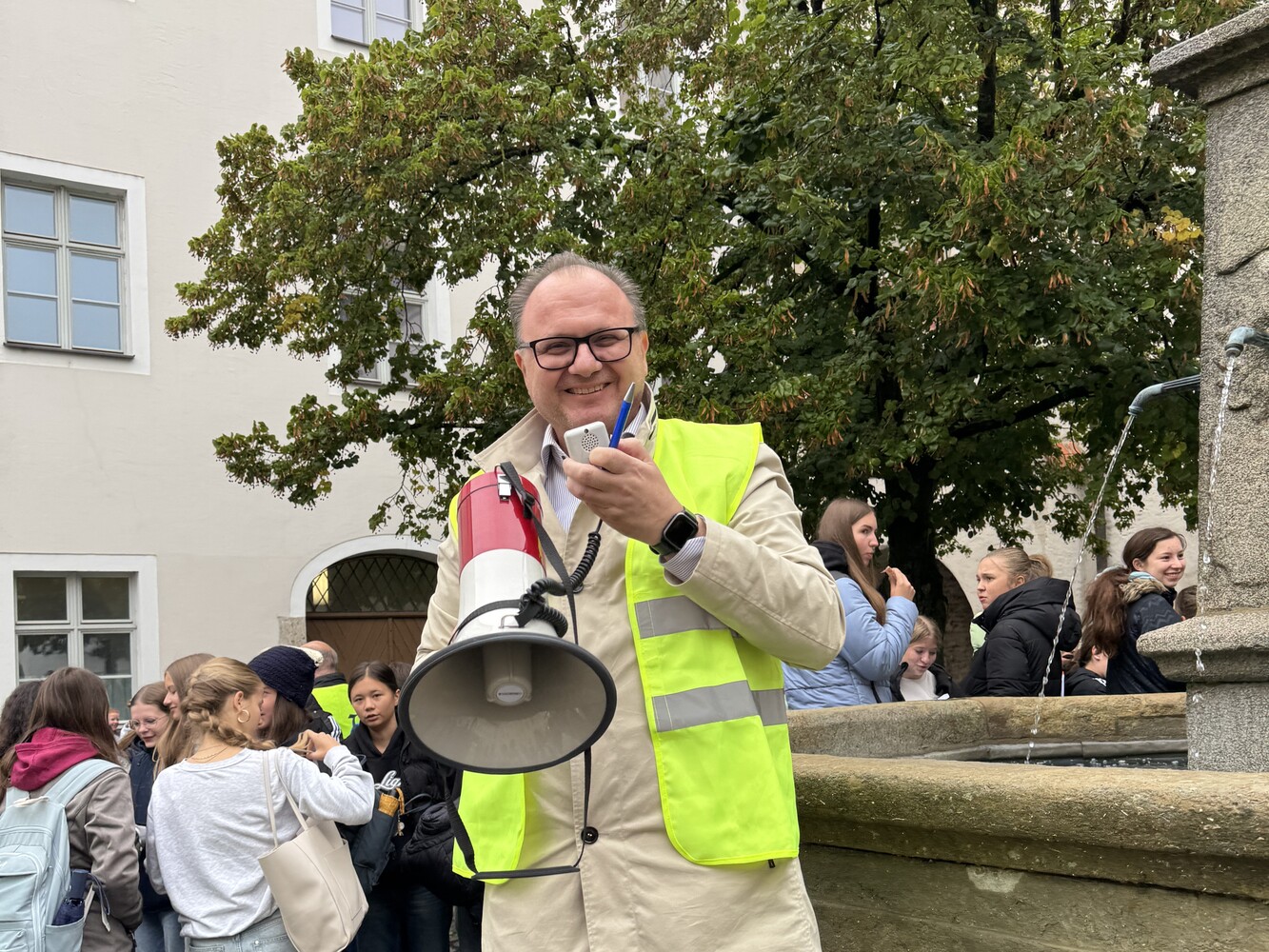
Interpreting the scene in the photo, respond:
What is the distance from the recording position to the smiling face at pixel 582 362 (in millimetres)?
2295

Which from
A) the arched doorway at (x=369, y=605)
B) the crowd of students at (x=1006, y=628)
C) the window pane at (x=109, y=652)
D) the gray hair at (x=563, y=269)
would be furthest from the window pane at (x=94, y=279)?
the gray hair at (x=563, y=269)

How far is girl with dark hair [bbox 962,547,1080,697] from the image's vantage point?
6.19m

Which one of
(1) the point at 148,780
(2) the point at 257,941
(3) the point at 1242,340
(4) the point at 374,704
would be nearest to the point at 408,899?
(4) the point at 374,704

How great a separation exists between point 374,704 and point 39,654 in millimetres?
8338

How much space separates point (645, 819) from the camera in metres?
2.13

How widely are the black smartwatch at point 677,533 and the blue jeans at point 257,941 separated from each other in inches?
124

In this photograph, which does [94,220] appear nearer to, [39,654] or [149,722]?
[39,654]

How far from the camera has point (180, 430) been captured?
1440cm

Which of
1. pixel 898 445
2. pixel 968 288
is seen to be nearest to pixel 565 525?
pixel 968 288

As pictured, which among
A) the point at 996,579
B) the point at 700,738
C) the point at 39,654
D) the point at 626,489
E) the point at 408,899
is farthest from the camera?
the point at 39,654

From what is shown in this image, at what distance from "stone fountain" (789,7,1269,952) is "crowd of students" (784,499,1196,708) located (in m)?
0.37

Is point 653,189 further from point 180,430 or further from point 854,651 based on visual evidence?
point 854,651

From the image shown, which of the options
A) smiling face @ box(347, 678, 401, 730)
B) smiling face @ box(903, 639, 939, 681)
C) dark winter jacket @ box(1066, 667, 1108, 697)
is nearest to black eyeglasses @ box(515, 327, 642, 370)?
smiling face @ box(347, 678, 401, 730)

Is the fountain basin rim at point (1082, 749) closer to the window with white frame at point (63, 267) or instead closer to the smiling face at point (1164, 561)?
the smiling face at point (1164, 561)
